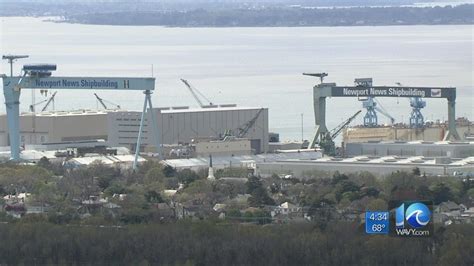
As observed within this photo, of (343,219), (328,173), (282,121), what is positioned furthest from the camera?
(282,121)

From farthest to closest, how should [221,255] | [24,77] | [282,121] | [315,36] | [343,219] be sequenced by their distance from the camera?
1. [315,36]
2. [282,121]
3. [24,77]
4. [343,219]
5. [221,255]

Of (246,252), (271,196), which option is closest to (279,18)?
(271,196)

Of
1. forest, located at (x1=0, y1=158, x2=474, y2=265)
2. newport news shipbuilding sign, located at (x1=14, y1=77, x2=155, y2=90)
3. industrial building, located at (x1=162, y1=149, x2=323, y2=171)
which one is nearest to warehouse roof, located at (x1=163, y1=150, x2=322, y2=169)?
industrial building, located at (x1=162, y1=149, x2=323, y2=171)

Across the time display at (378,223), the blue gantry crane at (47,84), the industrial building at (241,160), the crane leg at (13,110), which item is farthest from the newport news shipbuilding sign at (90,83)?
the time display at (378,223)

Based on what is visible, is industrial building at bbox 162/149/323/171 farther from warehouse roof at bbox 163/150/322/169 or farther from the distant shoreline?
the distant shoreline

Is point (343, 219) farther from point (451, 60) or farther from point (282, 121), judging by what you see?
point (451, 60)

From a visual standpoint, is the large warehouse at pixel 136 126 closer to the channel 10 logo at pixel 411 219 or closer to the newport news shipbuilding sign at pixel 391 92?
the newport news shipbuilding sign at pixel 391 92
